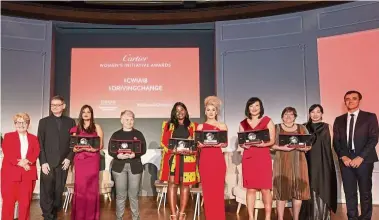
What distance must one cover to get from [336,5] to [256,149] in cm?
357

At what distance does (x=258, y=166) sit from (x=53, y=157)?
2.02m

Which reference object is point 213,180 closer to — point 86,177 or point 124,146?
point 124,146

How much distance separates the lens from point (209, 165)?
3.45 metres

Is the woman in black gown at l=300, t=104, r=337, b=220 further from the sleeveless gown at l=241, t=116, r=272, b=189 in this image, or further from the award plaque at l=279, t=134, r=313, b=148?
the sleeveless gown at l=241, t=116, r=272, b=189

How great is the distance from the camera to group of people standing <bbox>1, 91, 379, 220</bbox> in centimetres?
335

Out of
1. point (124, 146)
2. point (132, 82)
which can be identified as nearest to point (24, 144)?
point (124, 146)

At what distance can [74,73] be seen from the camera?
629 centimetres

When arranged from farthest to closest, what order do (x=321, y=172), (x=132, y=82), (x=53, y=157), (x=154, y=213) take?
(x=132, y=82) < (x=154, y=213) < (x=321, y=172) < (x=53, y=157)

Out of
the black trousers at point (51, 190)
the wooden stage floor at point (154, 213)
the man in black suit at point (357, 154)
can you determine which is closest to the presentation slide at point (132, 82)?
the wooden stage floor at point (154, 213)

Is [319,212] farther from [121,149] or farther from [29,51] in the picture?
[29,51]

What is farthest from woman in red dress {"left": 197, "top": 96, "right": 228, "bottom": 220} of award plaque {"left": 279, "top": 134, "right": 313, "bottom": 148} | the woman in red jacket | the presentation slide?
the presentation slide

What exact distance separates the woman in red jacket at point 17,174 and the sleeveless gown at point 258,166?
6.73ft

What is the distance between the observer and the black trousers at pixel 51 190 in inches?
137

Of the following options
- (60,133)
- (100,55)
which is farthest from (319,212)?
(100,55)
